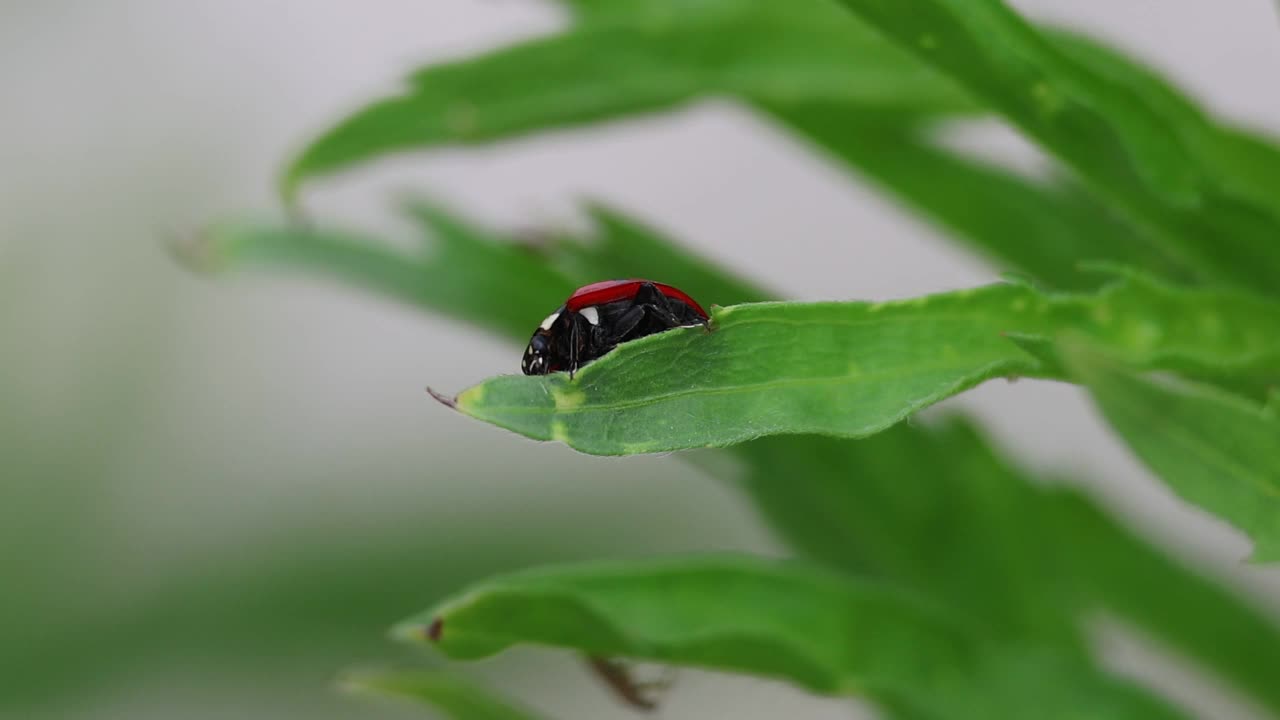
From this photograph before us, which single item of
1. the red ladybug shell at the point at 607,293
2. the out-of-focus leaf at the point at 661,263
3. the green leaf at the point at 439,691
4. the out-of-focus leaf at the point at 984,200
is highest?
the out-of-focus leaf at the point at 984,200

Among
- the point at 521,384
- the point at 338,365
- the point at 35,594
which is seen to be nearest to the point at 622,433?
the point at 521,384

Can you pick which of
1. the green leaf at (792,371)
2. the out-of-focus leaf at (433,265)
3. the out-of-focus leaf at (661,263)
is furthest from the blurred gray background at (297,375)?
the green leaf at (792,371)

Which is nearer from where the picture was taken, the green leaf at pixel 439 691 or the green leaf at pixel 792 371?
the green leaf at pixel 792 371

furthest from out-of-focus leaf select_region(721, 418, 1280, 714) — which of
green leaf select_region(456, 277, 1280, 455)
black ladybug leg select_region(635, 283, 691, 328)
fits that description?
green leaf select_region(456, 277, 1280, 455)

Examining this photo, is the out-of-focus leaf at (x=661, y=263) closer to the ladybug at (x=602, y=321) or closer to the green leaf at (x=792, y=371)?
the ladybug at (x=602, y=321)

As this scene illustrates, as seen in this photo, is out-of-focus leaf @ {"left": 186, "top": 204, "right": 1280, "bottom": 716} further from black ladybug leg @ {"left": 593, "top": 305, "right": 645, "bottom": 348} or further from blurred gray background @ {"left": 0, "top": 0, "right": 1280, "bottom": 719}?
blurred gray background @ {"left": 0, "top": 0, "right": 1280, "bottom": 719}

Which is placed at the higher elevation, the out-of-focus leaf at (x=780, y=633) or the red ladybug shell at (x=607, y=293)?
the red ladybug shell at (x=607, y=293)

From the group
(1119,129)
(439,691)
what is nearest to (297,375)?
(439,691)
